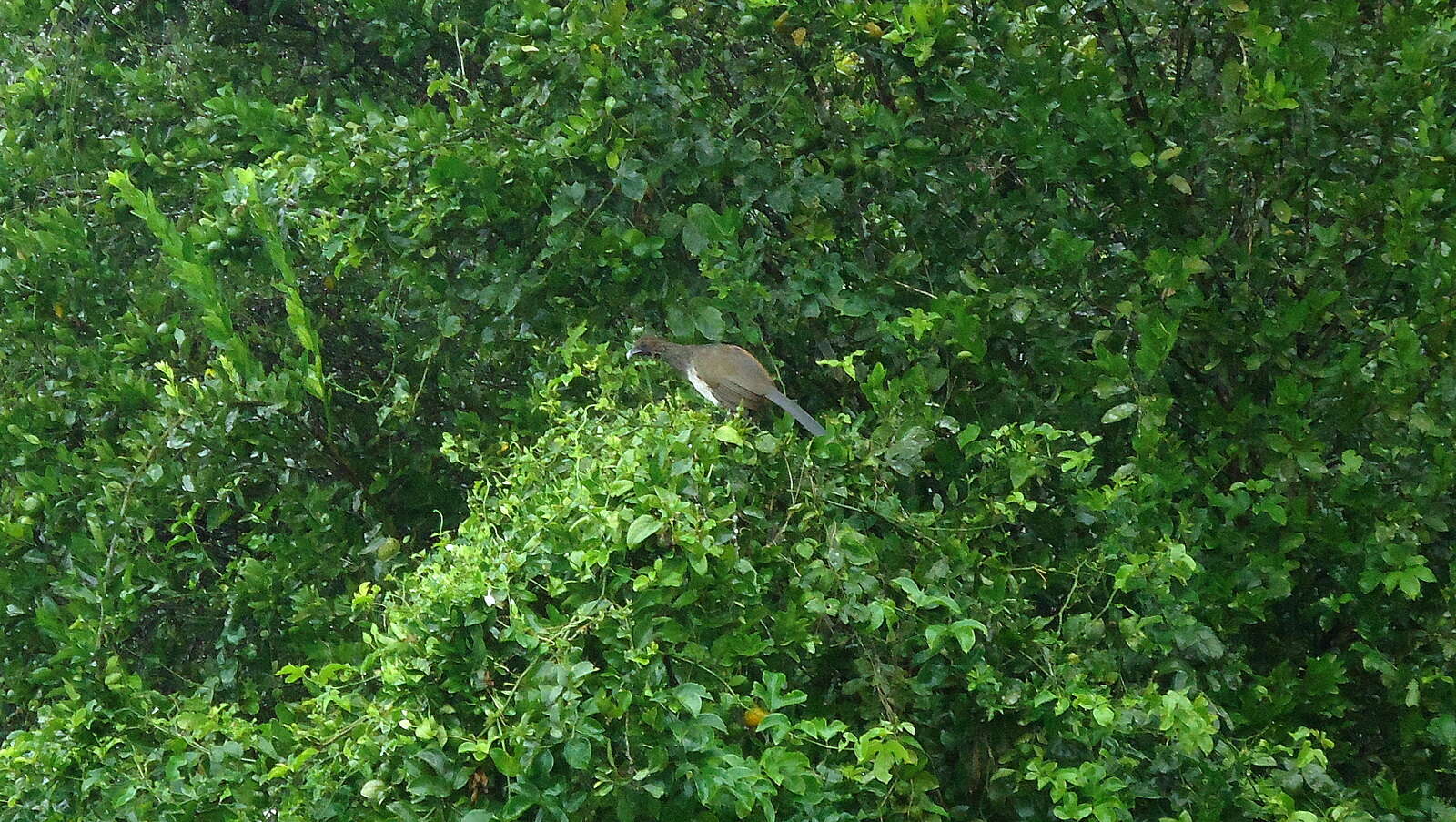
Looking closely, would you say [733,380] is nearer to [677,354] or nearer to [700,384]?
[700,384]

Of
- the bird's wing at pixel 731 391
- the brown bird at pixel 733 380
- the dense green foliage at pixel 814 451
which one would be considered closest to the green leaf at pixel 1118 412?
the dense green foliage at pixel 814 451

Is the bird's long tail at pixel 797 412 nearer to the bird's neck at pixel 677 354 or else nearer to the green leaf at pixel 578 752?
the bird's neck at pixel 677 354

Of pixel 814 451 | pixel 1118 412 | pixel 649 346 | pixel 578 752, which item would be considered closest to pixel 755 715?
pixel 578 752

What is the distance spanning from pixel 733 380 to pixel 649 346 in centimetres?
31

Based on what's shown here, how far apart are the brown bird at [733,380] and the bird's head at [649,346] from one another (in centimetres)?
12

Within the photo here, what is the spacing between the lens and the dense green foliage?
99.3 inches

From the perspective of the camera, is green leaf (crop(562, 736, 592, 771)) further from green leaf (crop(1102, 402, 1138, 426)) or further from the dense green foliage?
green leaf (crop(1102, 402, 1138, 426))

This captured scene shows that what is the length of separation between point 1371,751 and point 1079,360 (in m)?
1.21

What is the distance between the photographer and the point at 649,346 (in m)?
3.67

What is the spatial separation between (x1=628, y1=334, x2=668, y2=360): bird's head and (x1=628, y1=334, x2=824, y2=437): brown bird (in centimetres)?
12

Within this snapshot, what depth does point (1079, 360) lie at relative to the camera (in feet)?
10.3

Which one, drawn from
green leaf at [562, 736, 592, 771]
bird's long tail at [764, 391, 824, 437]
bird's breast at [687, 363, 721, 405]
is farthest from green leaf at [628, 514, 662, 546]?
bird's long tail at [764, 391, 824, 437]

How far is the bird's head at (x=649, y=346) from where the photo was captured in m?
3.66

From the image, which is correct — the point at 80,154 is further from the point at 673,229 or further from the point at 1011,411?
the point at 1011,411
